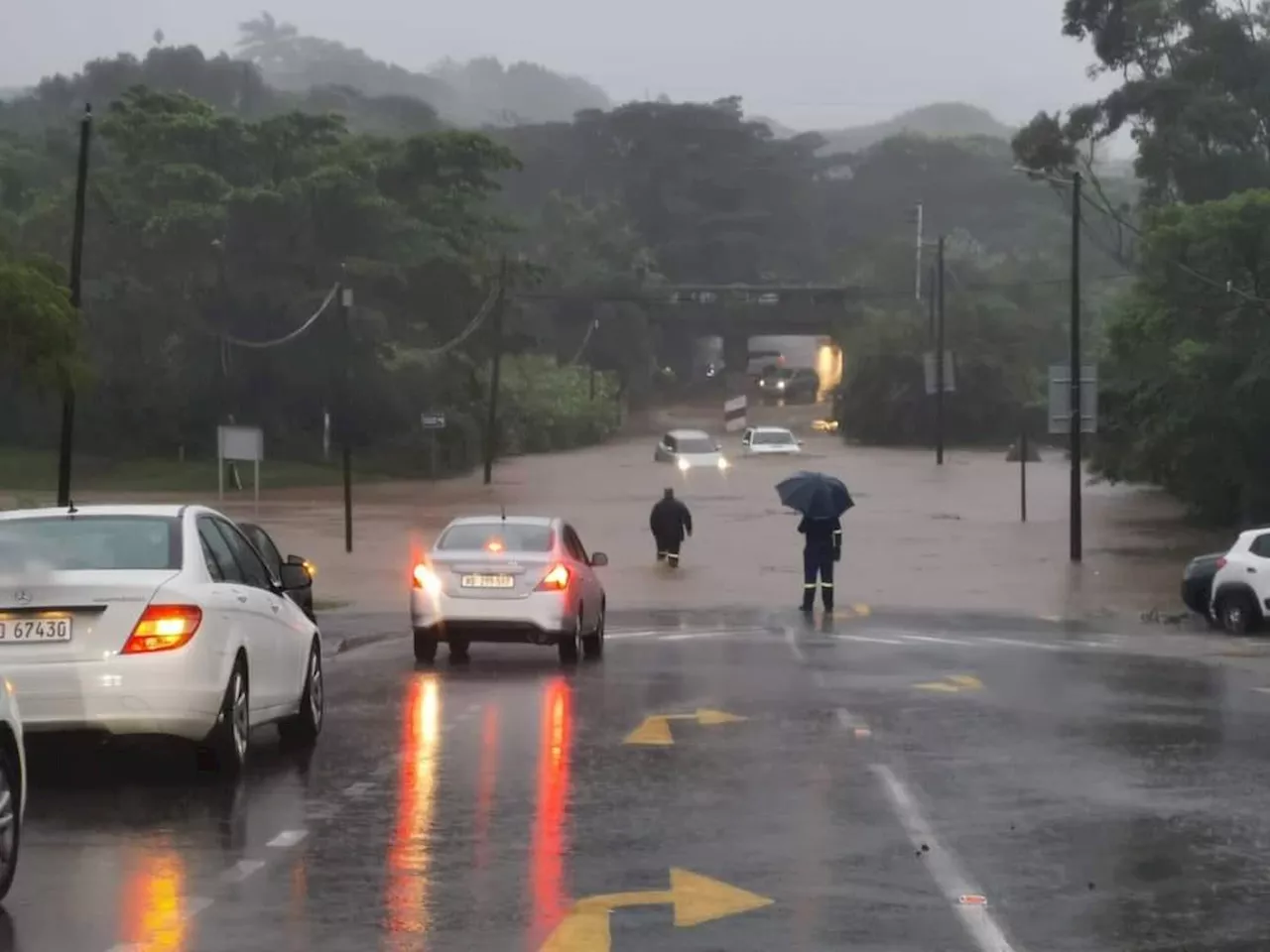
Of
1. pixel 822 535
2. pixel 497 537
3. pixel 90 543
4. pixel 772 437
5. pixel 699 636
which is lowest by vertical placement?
pixel 699 636

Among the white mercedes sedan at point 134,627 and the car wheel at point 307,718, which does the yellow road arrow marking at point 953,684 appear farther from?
the white mercedes sedan at point 134,627

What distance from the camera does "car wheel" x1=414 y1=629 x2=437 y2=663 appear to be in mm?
21172

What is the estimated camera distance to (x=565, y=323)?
121000mm

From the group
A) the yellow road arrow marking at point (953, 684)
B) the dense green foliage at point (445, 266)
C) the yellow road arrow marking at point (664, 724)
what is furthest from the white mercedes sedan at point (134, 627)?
the dense green foliage at point (445, 266)

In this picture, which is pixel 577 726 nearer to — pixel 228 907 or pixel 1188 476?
pixel 228 907

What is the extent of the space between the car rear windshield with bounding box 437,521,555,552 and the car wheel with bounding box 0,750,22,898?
12573 millimetres

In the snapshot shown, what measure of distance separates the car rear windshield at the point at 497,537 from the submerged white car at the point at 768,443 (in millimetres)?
59601

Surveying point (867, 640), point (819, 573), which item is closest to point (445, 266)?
point (819, 573)

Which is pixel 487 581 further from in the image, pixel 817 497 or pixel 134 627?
pixel 134 627

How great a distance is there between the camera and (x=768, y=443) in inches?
3258

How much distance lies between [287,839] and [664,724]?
5409mm

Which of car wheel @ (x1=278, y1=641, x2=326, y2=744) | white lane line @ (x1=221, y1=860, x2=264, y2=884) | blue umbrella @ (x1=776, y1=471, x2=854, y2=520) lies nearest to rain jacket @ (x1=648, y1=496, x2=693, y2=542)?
blue umbrella @ (x1=776, y1=471, x2=854, y2=520)

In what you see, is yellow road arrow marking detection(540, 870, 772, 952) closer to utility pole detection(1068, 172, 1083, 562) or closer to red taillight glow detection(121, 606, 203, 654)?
red taillight glow detection(121, 606, 203, 654)

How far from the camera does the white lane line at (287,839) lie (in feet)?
33.1
